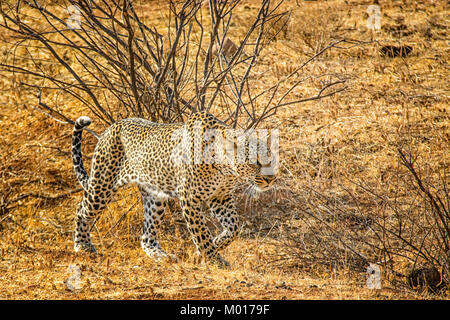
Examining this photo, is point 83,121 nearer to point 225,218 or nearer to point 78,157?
Answer: point 78,157

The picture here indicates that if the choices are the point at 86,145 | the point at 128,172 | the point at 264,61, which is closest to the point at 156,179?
the point at 128,172

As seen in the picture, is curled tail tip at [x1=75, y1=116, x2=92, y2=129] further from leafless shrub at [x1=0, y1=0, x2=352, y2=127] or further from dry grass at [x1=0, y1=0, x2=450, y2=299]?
dry grass at [x1=0, y1=0, x2=450, y2=299]

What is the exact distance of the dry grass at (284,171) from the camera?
5844 millimetres

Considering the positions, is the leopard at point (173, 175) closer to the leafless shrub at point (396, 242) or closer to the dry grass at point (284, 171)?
the dry grass at point (284, 171)

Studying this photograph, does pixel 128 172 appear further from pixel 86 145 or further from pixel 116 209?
pixel 86 145

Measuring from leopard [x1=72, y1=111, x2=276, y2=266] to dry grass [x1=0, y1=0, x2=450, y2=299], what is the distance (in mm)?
302

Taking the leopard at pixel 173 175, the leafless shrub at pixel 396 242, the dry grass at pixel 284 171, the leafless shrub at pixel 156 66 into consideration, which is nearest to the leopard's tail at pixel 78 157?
the leopard at pixel 173 175

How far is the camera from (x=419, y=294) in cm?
552

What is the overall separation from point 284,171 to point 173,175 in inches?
110

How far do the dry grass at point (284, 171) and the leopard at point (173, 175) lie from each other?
11.9 inches

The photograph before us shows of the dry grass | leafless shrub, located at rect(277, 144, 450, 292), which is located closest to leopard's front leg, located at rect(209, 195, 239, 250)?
the dry grass

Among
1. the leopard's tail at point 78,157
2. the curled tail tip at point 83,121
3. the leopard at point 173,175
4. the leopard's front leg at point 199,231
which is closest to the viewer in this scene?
the leopard at point 173,175

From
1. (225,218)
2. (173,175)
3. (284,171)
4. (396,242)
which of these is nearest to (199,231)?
(225,218)

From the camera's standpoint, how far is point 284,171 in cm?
919
